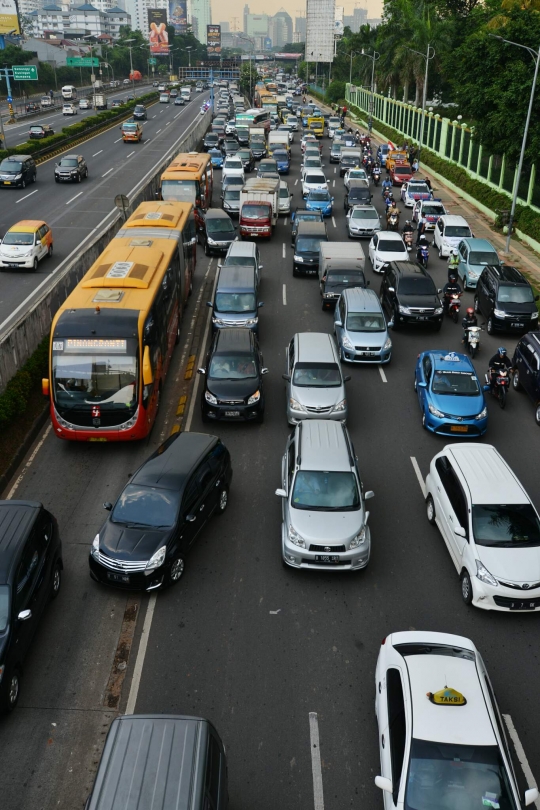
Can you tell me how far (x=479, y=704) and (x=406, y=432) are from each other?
9.65m

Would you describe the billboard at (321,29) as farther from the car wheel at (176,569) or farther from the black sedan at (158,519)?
the car wheel at (176,569)

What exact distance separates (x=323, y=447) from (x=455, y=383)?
5.40 metres

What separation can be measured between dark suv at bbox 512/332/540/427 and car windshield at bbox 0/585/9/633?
1337 centimetres

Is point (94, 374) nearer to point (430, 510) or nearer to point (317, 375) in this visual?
point (317, 375)

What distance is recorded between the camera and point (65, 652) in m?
10.6

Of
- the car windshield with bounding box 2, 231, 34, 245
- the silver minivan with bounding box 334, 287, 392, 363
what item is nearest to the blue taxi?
the silver minivan with bounding box 334, 287, 392, 363

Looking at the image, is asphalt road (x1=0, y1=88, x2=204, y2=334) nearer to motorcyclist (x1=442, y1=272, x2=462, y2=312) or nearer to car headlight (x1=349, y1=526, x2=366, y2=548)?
motorcyclist (x1=442, y1=272, x2=462, y2=312)

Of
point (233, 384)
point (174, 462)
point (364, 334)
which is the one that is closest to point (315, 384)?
point (233, 384)

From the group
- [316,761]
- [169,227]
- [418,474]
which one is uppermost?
[169,227]

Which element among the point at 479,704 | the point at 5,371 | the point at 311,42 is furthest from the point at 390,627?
the point at 311,42

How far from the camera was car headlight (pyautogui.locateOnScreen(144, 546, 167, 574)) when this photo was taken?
36.9ft

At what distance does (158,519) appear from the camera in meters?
11.7

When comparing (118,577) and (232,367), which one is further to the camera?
(232,367)

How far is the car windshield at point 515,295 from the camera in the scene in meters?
23.0
